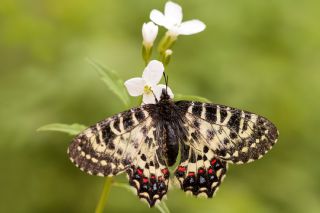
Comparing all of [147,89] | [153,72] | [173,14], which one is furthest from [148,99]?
[173,14]

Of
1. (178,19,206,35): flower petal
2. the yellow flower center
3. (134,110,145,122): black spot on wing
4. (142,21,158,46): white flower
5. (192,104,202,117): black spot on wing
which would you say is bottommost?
(134,110,145,122): black spot on wing

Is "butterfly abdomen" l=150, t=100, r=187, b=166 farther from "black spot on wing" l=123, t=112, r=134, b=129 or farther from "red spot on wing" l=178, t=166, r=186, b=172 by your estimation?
"black spot on wing" l=123, t=112, r=134, b=129

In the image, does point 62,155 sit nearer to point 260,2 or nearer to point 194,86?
point 194,86

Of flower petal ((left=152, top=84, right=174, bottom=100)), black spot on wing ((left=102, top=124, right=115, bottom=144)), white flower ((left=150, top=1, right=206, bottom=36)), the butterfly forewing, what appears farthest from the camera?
white flower ((left=150, top=1, right=206, bottom=36))

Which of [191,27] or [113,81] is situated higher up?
[191,27]

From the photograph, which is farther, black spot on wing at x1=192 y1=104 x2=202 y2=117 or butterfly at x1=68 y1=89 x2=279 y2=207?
black spot on wing at x1=192 y1=104 x2=202 y2=117

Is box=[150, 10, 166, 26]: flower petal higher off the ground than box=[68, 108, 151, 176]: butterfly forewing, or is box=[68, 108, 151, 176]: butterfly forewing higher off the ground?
box=[150, 10, 166, 26]: flower petal

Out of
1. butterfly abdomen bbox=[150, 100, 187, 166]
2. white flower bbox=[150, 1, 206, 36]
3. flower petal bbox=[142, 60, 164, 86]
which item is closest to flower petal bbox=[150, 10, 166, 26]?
white flower bbox=[150, 1, 206, 36]

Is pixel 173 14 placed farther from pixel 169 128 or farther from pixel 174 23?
pixel 169 128

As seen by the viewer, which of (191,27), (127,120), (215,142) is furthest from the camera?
(191,27)
